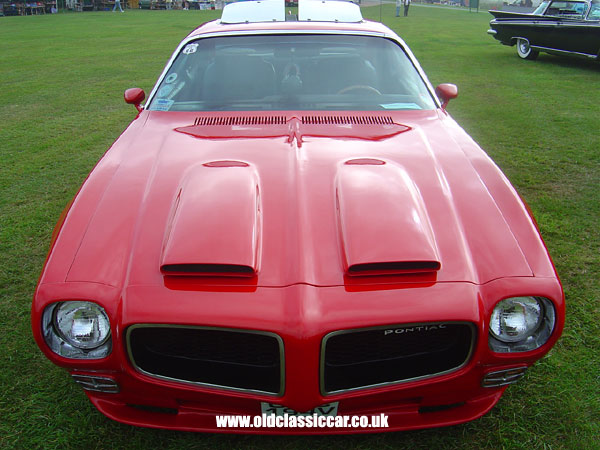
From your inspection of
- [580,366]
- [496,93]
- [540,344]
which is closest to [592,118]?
[496,93]

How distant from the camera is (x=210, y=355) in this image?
5.26 feet

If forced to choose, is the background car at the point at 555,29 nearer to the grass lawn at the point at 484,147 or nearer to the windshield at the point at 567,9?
the windshield at the point at 567,9

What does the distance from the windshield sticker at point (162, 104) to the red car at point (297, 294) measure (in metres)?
0.77

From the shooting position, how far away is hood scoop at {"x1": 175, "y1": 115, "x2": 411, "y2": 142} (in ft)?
7.91

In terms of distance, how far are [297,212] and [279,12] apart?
204 cm

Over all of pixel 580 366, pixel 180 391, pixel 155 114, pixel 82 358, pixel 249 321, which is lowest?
pixel 580 366

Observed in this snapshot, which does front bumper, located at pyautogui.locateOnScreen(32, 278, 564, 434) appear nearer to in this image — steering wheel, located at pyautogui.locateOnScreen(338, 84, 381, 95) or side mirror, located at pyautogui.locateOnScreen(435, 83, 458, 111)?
steering wheel, located at pyautogui.locateOnScreen(338, 84, 381, 95)

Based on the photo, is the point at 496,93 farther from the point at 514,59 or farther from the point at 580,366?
the point at 580,366

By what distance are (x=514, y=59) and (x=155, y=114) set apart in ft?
34.1

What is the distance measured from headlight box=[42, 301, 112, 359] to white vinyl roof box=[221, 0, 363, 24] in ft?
7.68

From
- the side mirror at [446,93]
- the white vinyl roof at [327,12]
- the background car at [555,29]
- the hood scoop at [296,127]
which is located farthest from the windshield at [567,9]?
the hood scoop at [296,127]

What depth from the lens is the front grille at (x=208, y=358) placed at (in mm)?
1551

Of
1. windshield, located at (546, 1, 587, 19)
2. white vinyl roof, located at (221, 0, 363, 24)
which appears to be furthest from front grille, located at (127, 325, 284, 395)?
windshield, located at (546, 1, 587, 19)

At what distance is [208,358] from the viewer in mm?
1604
